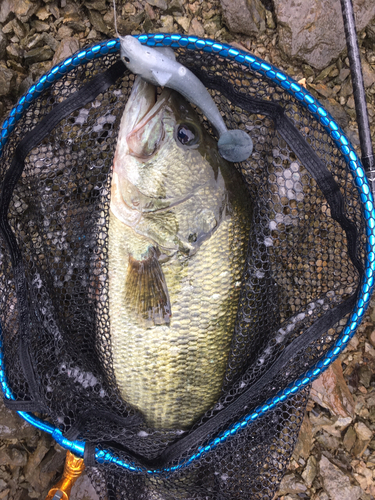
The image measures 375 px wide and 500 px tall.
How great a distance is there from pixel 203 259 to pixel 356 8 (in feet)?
6.47

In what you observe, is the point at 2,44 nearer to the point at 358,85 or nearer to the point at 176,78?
the point at 176,78

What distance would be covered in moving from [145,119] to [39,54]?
1.16 metres

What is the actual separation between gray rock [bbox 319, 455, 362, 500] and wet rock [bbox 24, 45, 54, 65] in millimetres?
3127

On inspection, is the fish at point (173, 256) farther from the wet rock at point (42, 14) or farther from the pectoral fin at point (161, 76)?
the wet rock at point (42, 14)

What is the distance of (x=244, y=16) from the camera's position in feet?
8.00

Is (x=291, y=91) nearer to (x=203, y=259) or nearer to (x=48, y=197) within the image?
(x=203, y=259)

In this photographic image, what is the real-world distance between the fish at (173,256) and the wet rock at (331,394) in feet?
3.14

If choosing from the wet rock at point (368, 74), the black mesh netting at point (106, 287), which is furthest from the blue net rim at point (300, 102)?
the wet rock at point (368, 74)

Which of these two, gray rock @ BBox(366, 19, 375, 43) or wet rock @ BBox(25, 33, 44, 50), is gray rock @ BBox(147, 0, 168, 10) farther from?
gray rock @ BBox(366, 19, 375, 43)

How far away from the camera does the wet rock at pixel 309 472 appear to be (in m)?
2.52

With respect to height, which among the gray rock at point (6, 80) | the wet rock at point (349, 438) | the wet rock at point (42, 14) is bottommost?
the wet rock at point (349, 438)

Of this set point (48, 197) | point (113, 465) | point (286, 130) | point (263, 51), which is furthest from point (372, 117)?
point (113, 465)

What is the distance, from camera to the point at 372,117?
262cm

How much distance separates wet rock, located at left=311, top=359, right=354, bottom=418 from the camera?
254cm
